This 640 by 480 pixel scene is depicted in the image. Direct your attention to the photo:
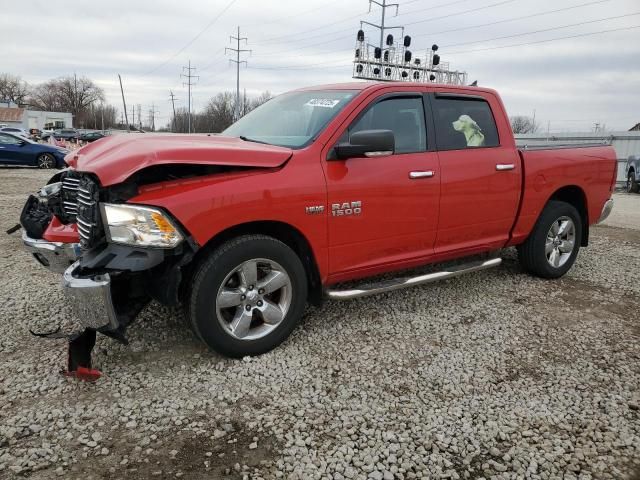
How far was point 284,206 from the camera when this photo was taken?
11.0 feet

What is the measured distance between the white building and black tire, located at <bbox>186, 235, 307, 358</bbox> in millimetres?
84643

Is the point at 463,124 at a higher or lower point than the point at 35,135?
lower

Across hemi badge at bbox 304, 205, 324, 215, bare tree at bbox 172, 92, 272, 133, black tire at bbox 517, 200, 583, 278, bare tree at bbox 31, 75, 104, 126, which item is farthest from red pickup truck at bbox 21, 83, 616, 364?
bare tree at bbox 31, 75, 104, 126

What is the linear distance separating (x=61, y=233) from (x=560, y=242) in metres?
4.90

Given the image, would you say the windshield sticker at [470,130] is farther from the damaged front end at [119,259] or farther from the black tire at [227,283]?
the damaged front end at [119,259]

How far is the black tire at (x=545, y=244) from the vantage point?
17.1 ft

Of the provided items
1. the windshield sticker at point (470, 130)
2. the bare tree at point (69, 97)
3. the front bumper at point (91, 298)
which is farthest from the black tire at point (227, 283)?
the bare tree at point (69, 97)

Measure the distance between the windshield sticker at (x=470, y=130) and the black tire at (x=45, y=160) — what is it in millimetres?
18230

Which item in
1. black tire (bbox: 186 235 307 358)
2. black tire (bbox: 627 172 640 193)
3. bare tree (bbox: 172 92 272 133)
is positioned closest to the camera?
black tire (bbox: 186 235 307 358)

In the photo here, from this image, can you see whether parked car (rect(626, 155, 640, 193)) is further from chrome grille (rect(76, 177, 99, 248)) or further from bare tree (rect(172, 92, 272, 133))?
bare tree (rect(172, 92, 272, 133))

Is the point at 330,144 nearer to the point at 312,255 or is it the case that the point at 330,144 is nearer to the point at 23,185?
the point at 312,255

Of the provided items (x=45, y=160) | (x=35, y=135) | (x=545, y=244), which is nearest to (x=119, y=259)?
(x=545, y=244)

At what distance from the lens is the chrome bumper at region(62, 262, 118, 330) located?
281 cm

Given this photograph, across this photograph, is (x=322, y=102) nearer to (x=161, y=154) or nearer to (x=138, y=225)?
(x=161, y=154)
